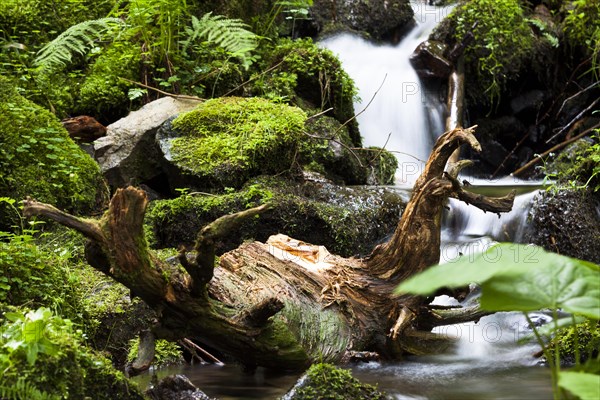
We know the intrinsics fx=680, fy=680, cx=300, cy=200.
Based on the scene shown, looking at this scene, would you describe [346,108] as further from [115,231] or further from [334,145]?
[115,231]

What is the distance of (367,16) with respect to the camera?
34.4 ft

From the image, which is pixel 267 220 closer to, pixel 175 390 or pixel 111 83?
pixel 175 390

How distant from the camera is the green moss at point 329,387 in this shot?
311 centimetres

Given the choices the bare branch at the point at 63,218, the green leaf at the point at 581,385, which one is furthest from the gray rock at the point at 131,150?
the green leaf at the point at 581,385

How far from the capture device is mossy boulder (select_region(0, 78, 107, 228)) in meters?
5.58

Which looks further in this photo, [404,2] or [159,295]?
[404,2]

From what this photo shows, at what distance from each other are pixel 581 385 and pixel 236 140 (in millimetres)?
4874

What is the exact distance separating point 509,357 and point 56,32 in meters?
6.09

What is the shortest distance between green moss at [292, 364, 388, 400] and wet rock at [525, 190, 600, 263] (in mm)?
3727

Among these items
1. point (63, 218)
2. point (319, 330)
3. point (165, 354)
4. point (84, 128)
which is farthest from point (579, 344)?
point (84, 128)

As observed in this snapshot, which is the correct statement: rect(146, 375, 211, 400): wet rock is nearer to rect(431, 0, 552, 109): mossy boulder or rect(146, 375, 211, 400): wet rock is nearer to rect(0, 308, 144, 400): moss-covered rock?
rect(0, 308, 144, 400): moss-covered rock

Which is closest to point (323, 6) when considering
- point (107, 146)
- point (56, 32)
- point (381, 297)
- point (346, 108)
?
point (346, 108)

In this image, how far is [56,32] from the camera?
25.6ft

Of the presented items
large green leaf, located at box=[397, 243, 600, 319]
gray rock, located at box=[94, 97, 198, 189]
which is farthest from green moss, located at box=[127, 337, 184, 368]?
large green leaf, located at box=[397, 243, 600, 319]
